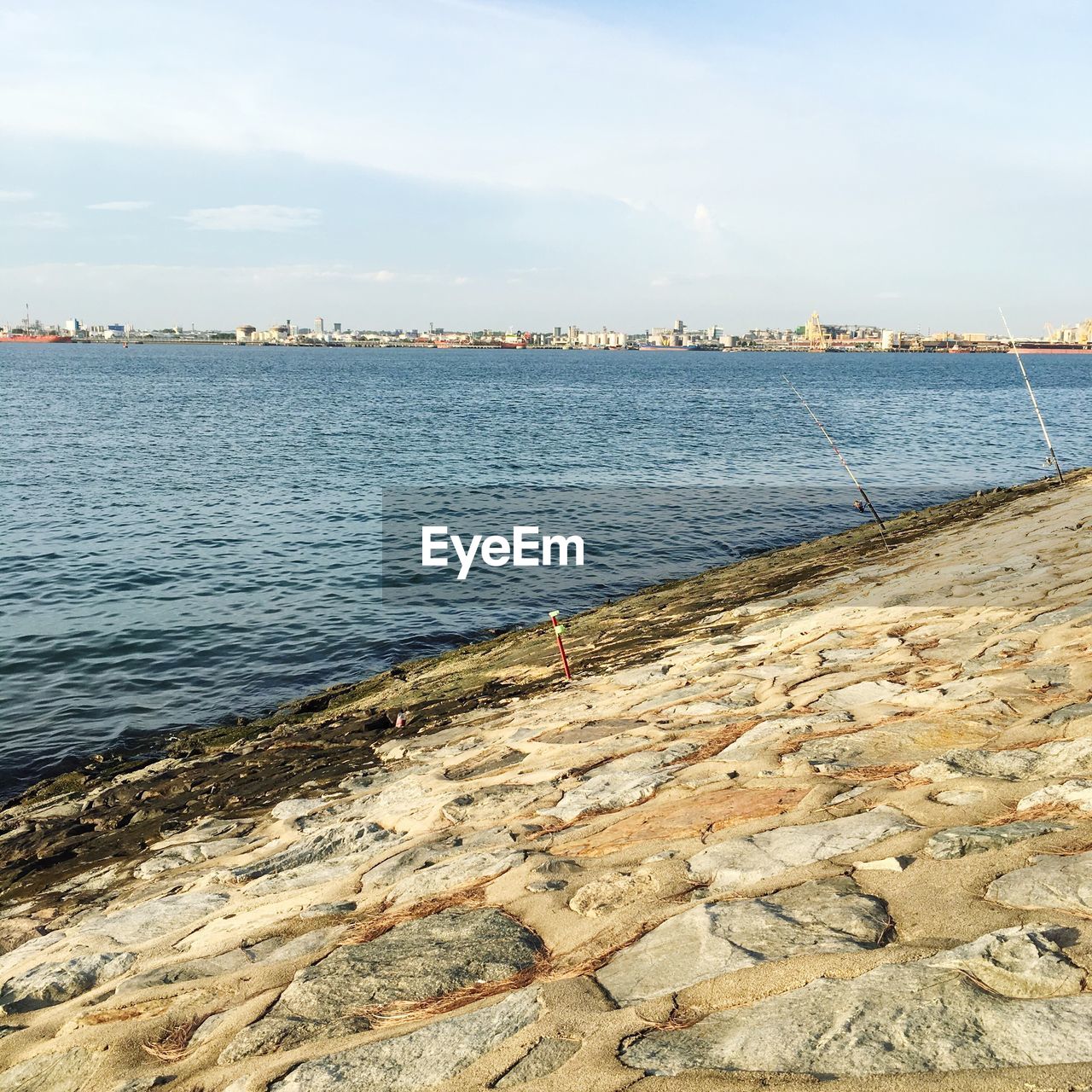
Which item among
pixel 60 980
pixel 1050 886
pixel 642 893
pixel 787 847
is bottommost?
pixel 60 980

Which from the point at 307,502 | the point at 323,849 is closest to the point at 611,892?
the point at 323,849

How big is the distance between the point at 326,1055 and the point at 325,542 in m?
→ 23.1

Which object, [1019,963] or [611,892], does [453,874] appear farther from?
[1019,963]

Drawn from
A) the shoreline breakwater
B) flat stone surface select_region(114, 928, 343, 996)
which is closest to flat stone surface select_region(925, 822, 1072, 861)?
the shoreline breakwater

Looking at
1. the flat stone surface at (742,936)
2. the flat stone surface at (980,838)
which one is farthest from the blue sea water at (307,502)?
the flat stone surface at (980,838)

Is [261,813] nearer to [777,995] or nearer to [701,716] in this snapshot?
[701,716]

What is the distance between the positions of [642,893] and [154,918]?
3.27m

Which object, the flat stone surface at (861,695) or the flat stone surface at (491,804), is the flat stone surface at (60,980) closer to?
the flat stone surface at (491,804)

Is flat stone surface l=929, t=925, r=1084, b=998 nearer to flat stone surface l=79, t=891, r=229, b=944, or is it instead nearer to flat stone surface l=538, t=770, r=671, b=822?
flat stone surface l=538, t=770, r=671, b=822

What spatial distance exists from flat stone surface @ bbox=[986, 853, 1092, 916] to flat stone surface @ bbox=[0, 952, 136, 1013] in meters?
4.44

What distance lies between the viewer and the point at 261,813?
8.24 meters

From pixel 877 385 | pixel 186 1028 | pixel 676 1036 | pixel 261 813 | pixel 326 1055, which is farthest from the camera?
pixel 877 385

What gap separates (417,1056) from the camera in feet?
11.2

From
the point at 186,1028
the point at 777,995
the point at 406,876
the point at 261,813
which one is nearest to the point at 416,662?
the point at 261,813
